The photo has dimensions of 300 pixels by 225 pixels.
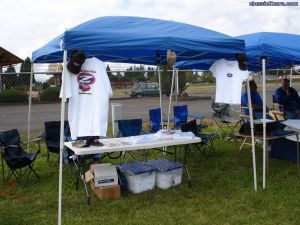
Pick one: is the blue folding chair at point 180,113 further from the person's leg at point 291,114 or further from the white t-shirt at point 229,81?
the white t-shirt at point 229,81

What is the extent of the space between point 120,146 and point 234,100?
1687mm

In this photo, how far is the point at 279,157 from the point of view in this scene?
7008 mm

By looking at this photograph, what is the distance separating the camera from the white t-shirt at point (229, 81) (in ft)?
17.2

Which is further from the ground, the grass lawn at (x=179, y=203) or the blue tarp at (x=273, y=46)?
the blue tarp at (x=273, y=46)

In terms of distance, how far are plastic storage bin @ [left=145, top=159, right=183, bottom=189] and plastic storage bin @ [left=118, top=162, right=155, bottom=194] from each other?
88 mm

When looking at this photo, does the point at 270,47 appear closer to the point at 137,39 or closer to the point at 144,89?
the point at 137,39

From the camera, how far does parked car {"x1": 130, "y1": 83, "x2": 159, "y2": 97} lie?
19975mm

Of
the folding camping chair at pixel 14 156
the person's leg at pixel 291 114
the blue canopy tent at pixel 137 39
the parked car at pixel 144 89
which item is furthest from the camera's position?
the parked car at pixel 144 89

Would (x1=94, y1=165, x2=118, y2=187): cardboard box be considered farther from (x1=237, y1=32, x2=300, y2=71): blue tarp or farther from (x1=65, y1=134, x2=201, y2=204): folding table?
(x1=237, y1=32, x2=300, y2=71): blue tarp

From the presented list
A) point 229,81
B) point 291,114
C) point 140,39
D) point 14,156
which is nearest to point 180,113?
point 291,114

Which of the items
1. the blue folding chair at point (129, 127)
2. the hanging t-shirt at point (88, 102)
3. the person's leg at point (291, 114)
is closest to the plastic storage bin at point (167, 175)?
the hanging t-shirt at point (88, 102)

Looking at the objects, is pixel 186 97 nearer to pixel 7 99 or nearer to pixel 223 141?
pixel 7 99

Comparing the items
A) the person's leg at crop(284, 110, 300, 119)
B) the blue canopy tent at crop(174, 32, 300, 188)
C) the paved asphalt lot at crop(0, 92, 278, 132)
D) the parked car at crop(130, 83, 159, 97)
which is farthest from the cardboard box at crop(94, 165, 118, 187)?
the parked car at crop(130, 83, 159, 97)

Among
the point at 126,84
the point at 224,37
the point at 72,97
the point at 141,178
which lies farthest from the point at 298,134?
the point at 126,84
